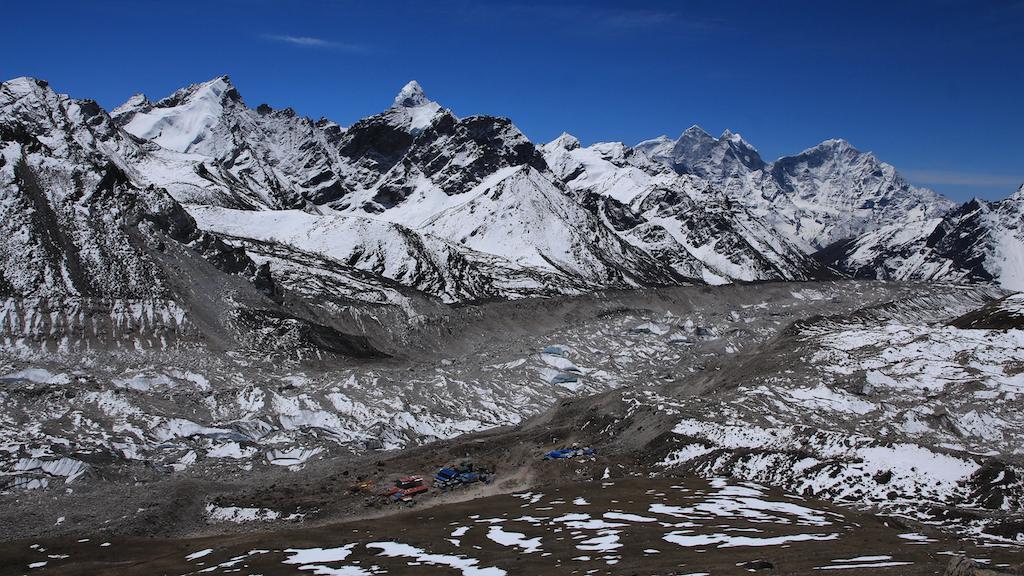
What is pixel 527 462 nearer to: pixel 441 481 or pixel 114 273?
pixel 441 481

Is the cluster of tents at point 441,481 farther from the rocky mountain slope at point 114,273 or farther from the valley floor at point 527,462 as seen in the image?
the rocky mountain slope at point 114,273

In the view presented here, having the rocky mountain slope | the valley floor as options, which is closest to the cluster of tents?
the valley floor

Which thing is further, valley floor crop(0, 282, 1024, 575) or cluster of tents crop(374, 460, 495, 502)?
cluster of tents crop(374, 460, 495, 502)

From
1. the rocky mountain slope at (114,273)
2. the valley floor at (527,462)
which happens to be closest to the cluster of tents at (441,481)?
the valley floor at (527,462)

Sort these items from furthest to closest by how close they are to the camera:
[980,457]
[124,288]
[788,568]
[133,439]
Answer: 1. [124,288]
2. [133,439]
3. [980,457]
4. [788,568]

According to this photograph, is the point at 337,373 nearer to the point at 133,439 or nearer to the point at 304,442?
the point at 304,442

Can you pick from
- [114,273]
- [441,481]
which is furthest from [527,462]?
[114,273]

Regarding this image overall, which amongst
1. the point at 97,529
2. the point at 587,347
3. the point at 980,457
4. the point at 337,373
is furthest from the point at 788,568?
the point at 587,347

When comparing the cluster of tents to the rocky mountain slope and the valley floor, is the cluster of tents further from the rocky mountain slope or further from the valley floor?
the rocky mountain slope

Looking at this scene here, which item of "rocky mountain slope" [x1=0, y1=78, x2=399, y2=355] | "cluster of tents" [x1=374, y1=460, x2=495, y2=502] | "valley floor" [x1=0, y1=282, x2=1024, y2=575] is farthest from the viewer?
"rocky mountain slope" [x1=0, y1=78, x2=399, y2=355]

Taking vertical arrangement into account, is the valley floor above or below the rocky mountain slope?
below

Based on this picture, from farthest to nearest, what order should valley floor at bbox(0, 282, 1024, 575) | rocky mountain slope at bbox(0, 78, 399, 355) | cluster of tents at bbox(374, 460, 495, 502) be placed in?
rocky mountain slope at bbox(0, 78, 399, 355), cluster of tents at bbox(374, 460, 495, 502), valley floor at bbox(0, 282, 1024, 575)
